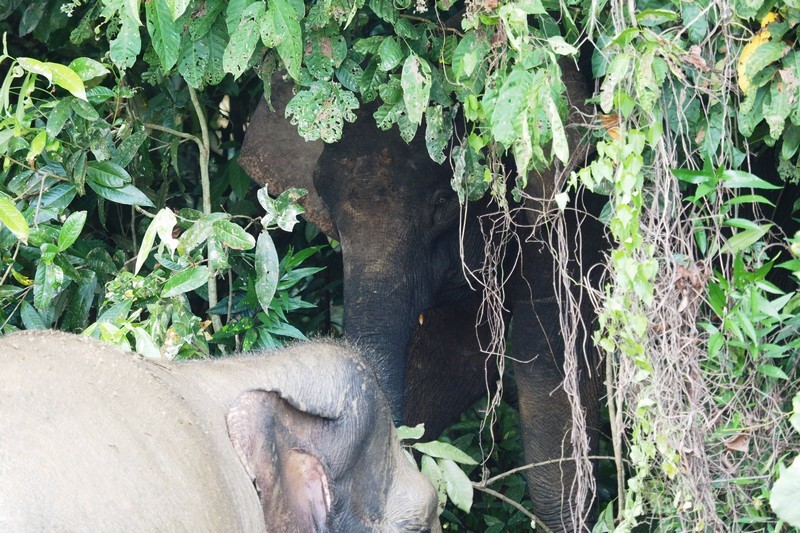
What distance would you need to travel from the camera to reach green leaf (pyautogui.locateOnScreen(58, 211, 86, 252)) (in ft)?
10.4

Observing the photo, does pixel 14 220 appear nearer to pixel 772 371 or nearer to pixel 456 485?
pixel 456 485

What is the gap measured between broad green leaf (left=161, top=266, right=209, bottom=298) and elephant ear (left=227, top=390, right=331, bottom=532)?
97 cm

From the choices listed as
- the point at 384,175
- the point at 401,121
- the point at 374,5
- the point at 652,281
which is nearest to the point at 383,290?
the point at 384,175

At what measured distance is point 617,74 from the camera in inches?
106

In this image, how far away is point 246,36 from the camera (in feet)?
9.99

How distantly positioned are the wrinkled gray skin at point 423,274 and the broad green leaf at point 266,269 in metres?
0.48

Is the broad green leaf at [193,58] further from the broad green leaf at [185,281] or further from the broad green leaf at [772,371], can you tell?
the broad green leaf at [772,371]

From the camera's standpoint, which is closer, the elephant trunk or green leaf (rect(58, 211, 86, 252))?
green leaf (rect(58, 211, 86, 252))

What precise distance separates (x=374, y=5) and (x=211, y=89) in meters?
1.83

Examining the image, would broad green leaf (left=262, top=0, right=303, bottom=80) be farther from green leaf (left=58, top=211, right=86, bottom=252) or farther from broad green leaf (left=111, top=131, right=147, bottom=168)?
broad green leaf (left=111, top=131, right=147, bottom=168)

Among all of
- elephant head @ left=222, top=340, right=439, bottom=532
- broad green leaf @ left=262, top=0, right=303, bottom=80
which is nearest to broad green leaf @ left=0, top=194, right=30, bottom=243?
broad green leaf @ left=262, top=0, right=303, bottom=80

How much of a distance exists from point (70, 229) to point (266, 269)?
50 cm

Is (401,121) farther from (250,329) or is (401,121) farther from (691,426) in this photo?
(691,426)

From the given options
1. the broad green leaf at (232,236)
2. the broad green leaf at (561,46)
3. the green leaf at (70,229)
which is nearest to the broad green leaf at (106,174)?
the green leaf at (70,229)
